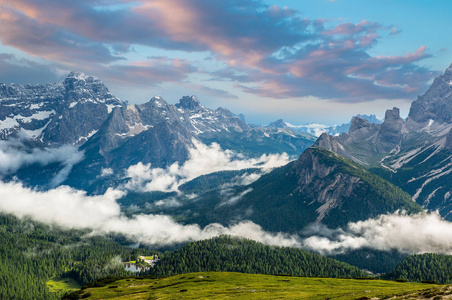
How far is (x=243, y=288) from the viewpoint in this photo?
150m

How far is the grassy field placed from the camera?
125m

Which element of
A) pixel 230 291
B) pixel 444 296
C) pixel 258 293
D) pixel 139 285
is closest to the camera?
pixel 444 296

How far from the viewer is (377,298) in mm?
92062

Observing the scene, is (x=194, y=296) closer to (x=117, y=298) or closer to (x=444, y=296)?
(x=117, y=298)

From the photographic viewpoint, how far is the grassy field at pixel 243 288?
4936 inches

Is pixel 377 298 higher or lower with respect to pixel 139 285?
higher

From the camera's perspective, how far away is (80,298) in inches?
6850

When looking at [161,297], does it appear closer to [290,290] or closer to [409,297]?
[290,290]

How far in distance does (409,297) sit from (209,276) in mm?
129834

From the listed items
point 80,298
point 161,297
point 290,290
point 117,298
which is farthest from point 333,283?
point 80,298

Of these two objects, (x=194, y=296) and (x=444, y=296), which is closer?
(x=444, y=296)

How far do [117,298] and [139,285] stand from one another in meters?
38.3

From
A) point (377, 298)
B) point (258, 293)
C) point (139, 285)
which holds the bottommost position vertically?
point (139, 285)

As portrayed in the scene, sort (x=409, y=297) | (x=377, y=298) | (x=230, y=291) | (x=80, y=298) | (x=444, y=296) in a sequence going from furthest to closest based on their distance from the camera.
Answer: (x=80, y=298) < (x=230, y=291) < (x=377, y=298) < (x=409, y=297) < (x=444, y=296)
